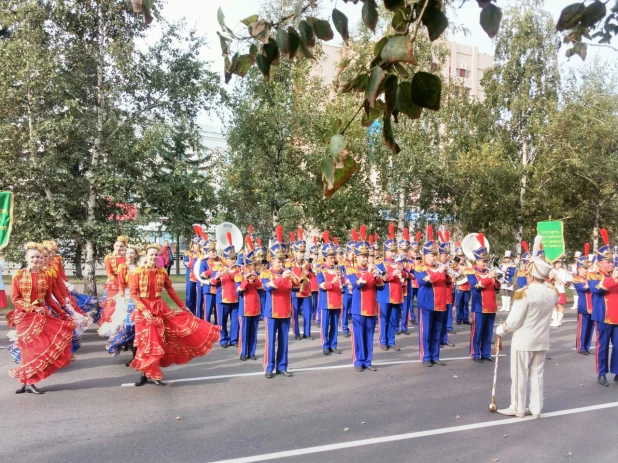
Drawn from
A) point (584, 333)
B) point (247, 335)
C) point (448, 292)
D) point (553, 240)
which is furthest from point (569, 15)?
point (553, 240)

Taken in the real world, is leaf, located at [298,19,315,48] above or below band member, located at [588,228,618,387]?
above

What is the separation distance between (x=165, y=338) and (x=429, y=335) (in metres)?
4.34

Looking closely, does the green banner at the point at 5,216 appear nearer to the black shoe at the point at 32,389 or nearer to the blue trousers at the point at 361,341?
the black shoe at the point at 32,389

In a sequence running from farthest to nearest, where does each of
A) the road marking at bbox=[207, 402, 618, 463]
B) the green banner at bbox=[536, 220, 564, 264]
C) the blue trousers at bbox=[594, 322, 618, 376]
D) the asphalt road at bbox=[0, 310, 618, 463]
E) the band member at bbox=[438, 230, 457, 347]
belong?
the green banner at bbox=[536, 220, 564, 264], the band member at bbox=[438, 230, 457, 347], the blue trousers at bbox=[594, 322, 618, 376], the asphalt road at bbox=[0, 310, 618, 463], the road marking at bbox=[207, 402, 618, 463]

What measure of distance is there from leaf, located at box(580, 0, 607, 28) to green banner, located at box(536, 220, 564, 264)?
12629 millimetres

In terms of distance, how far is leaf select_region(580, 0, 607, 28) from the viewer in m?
2.79

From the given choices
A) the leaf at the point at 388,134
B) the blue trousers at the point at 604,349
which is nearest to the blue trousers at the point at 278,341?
the blue trousers at the point at 604,349

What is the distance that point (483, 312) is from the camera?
9273mm

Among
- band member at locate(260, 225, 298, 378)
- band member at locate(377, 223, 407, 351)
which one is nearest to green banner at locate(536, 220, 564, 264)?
band member at locate(377, 223, 407, 351)

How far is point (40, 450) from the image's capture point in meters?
4.86

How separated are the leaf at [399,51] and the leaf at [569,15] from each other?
4.62 ft

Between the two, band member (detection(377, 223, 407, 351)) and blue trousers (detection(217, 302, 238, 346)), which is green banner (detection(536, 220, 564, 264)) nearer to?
band member (detection(377, 223, 407, 351))

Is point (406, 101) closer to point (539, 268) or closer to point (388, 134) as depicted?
point (388, 134)

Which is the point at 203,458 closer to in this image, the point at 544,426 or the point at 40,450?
the point at 40,450
